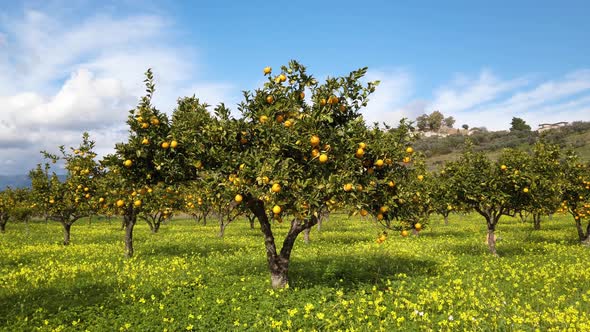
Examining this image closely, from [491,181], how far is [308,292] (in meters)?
11.9

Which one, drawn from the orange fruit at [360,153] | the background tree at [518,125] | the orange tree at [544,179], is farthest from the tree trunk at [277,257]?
the background tree at [518,125]

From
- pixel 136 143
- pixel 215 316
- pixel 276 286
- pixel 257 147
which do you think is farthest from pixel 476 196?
pixel 136 143

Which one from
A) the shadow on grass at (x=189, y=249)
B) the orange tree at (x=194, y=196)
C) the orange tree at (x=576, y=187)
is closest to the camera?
the orange tree at (x=194, y=196)

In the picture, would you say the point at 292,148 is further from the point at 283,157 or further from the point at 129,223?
the point at 129,223

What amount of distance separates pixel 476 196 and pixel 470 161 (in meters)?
2.07

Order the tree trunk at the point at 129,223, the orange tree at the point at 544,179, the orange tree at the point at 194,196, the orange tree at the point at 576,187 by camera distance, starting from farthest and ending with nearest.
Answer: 1. the orange tree at the point at 576,187
2. the tree trunk at the point at 129,223
3. the orange tree at the point at 544,179
4. the orange tree at the point at 194,196

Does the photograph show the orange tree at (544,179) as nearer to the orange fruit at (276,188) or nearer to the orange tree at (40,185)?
the orange fruit at (276,188)

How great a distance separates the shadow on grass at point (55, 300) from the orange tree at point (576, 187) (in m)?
25.4

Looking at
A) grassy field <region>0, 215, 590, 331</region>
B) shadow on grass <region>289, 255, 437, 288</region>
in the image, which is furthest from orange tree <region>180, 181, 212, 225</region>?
shadow on grass <region>289, 255, 437, 288</region>

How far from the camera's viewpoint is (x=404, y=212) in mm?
11891

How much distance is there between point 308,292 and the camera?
12.7 metres

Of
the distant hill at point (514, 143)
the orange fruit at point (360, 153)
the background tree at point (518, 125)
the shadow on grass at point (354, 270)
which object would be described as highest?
the background tree at point (518, 125)

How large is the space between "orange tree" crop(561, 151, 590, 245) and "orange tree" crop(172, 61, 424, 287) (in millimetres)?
17780

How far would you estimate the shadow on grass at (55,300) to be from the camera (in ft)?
38.9
